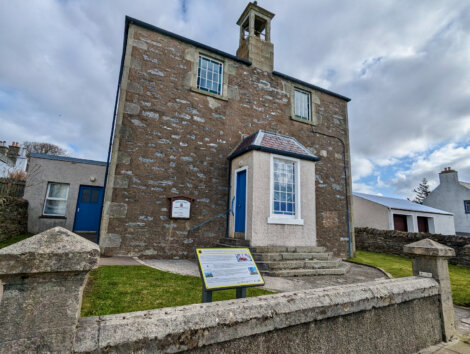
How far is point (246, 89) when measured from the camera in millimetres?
9312

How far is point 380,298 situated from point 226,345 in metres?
2.14

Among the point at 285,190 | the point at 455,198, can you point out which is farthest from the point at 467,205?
the point at 285,190

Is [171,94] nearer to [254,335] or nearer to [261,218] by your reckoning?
[261,218]

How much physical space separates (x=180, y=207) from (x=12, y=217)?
647 cm

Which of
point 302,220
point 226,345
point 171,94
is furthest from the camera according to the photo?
point 171,94

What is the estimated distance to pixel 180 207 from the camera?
24.4ft

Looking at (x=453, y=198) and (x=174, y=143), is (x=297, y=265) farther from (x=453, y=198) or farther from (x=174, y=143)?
(x=453, y=198)

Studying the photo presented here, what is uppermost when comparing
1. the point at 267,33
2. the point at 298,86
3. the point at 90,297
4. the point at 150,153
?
the point at 267,33

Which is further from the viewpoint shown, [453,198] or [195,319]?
[453,198]

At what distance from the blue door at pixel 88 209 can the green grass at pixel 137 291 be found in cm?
713

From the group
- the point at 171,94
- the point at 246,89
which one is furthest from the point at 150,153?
the point at 246,89

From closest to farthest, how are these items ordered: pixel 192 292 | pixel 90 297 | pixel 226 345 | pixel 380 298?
pixel 226 345 → pixel 380 298 → pixel 90 297 → pixel 192 292

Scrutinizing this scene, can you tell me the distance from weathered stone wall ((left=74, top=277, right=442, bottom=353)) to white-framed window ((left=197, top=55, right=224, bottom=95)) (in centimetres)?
760

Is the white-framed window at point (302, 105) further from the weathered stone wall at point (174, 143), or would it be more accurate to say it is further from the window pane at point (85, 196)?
the window pane at point (85, 196)
